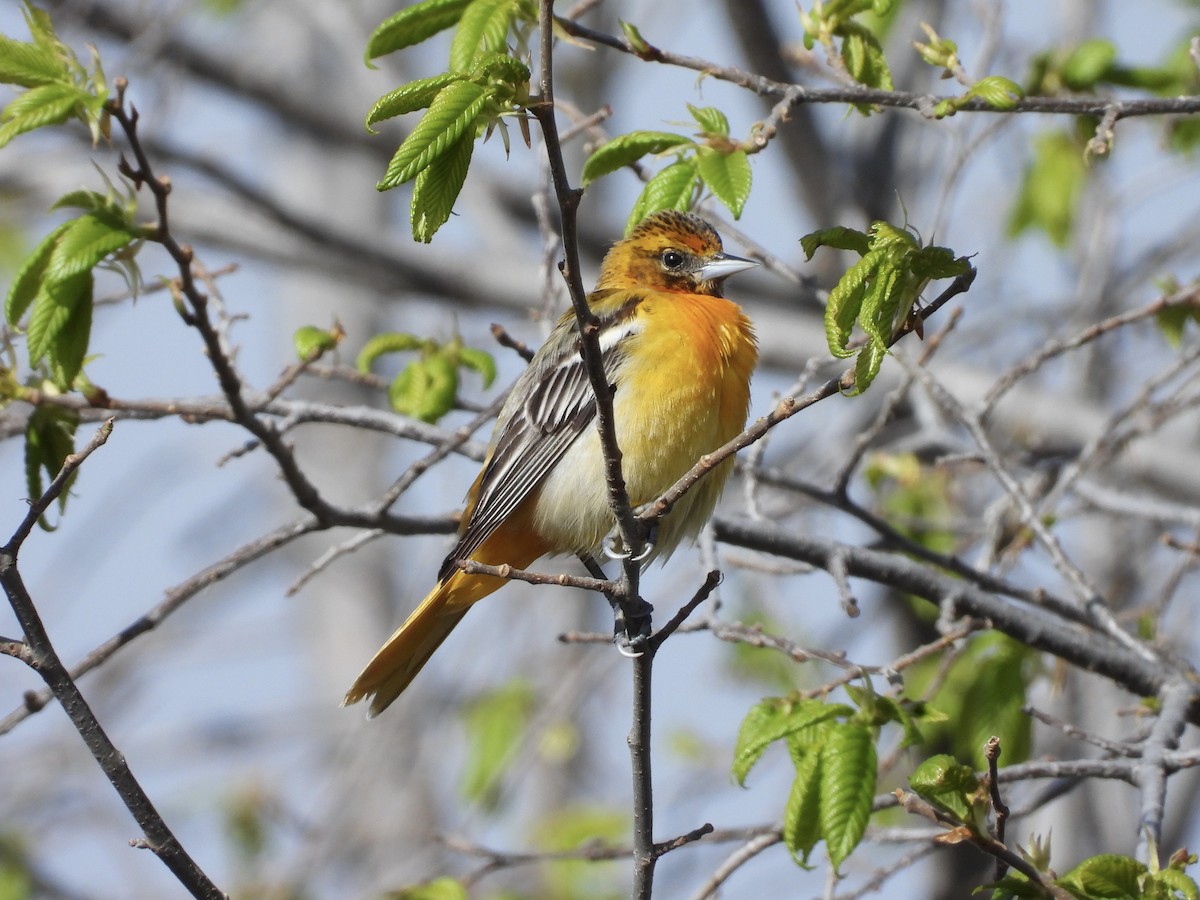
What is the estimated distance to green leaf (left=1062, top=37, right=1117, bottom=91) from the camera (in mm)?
4195

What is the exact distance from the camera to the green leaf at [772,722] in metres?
3.14

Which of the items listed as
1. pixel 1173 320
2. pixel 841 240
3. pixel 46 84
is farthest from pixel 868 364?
pixel 1173 320

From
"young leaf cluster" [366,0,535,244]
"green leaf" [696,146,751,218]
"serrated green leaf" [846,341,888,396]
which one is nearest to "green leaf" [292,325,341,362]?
"green leaf" [696,146,751,218]

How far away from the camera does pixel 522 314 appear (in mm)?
8016

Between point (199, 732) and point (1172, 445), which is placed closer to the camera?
point (1172, 445)

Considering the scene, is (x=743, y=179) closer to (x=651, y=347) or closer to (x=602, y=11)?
(x=651, y=347)

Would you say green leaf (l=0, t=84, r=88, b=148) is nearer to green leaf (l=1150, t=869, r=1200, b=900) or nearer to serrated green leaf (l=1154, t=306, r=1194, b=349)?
green leaf (l=1150, t=869, r=1200, b=900)

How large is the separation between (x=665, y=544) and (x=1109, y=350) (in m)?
4.32

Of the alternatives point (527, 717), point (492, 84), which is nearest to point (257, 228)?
point (527, 717)

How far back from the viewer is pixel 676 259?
479cm

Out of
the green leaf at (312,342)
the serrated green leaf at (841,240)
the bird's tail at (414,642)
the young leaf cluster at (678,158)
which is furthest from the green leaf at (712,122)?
the bird's tail at (414,642)

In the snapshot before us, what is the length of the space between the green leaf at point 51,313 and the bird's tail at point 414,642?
1.61 metres

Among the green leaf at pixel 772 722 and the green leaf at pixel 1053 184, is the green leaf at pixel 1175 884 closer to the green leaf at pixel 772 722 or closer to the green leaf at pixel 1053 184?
the green leaf at pixel 772 722

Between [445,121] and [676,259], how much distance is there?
8.35ft
